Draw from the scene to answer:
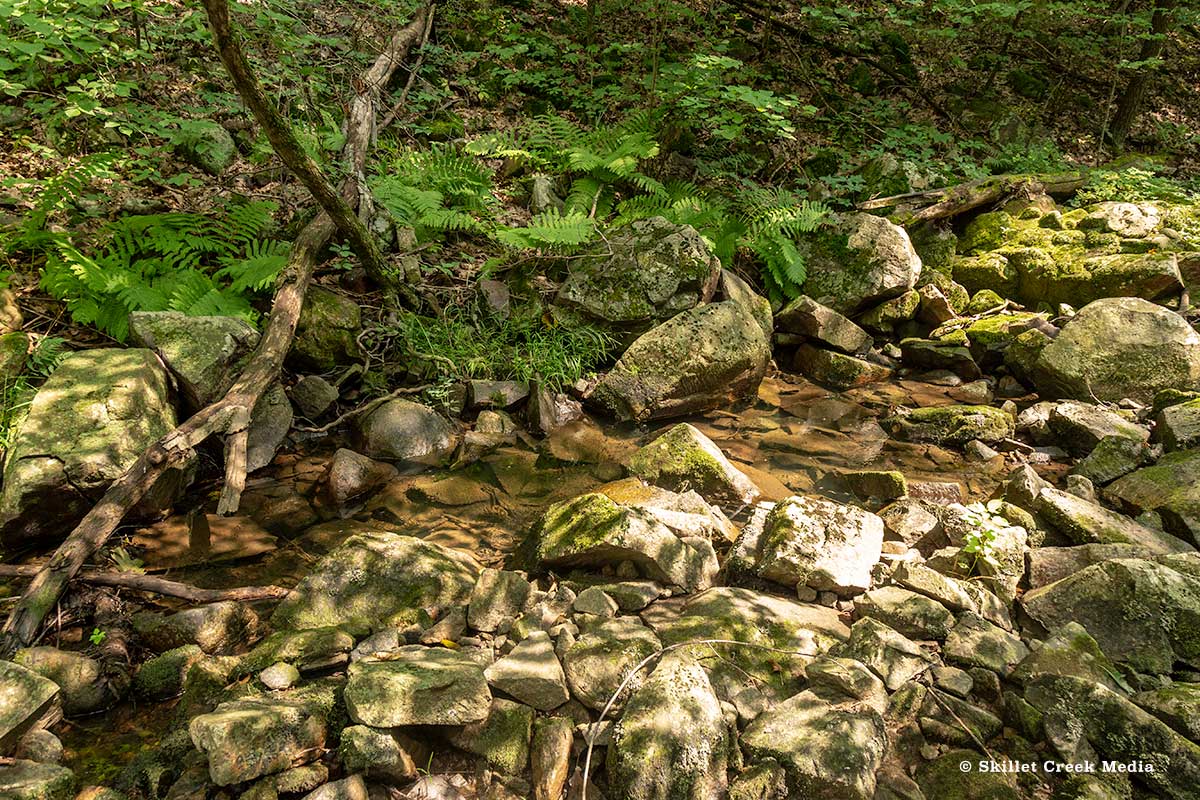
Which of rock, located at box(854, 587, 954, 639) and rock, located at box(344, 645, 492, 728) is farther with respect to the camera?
rock, located at box(854, 587, 954, 639)

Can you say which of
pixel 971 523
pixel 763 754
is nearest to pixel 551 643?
pixel 763 754

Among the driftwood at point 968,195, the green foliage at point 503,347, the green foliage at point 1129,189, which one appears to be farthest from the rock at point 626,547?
the green foliage at point 1129,189

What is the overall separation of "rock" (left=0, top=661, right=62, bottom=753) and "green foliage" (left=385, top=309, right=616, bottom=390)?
3585 millimetres

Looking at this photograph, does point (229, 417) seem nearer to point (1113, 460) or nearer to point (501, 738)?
point (501, 738)

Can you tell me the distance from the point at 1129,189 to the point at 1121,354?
4.25 m

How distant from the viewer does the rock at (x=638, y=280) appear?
654 centimetres

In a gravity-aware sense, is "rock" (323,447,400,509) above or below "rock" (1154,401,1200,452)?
below

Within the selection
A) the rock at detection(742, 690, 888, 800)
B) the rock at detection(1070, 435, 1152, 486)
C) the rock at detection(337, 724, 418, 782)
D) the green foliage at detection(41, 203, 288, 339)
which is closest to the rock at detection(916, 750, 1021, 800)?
the rock at detection(742, 690, 888, 800)

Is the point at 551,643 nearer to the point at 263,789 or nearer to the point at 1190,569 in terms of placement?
the point at 263,789

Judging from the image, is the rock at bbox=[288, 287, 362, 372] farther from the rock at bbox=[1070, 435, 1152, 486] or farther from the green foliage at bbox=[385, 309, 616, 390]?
the rock at bbox=[1070, 435, 1152, 486]

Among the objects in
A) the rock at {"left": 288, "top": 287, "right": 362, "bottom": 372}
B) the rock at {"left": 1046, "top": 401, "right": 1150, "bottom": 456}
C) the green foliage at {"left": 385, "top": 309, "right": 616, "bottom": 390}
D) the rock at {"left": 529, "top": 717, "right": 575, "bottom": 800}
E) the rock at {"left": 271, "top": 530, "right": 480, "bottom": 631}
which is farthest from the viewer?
the green foliage at {"left": 385, "top": 309, "right": 616, "bottom": 390}

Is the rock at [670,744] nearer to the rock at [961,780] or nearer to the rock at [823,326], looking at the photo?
the rock at [961,780]

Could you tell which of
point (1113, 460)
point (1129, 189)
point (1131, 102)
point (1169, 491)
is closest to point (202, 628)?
point (1169, 491)

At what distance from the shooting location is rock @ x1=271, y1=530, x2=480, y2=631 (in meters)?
3.29
